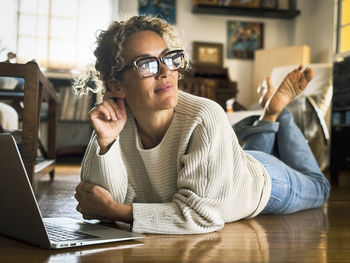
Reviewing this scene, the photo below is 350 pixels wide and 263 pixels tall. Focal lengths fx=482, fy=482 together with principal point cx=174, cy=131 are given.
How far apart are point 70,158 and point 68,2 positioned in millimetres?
1753

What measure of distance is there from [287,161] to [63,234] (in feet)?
3.28

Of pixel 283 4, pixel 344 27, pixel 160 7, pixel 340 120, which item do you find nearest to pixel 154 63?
pixel 340 120

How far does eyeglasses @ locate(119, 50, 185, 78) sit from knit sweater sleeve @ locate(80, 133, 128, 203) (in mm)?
184

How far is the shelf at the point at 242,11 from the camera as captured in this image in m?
5.25

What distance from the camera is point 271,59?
5215mm

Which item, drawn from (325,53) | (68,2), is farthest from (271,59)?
(68,2)

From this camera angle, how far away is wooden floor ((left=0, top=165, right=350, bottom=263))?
0.91 meters

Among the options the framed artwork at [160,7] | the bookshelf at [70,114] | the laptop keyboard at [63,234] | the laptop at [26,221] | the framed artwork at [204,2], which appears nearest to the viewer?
the laptop at [26,221]

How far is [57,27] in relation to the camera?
518cm

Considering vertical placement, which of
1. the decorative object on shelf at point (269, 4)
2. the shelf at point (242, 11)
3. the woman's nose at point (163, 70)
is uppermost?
the decorative object on shelf at point (269, 4)

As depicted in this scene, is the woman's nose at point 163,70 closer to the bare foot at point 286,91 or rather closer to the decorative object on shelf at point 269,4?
the bare foot at point 286,91

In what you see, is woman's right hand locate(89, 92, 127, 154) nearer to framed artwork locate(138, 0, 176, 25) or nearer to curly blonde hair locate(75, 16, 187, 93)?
curly blonde hair locate(75, 16, 187, 93)

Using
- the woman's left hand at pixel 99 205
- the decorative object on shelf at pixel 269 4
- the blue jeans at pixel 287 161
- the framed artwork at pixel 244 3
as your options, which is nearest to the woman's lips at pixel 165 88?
the woman's left hand at pixel 99 205

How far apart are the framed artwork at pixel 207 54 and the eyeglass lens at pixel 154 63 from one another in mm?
4279
